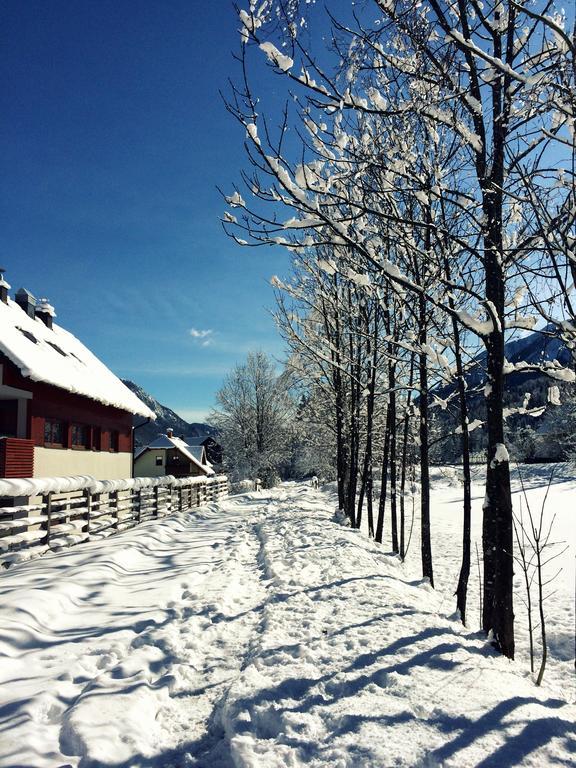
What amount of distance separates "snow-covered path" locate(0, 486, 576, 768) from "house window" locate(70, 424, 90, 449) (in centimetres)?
1038

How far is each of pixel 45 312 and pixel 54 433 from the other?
6.05m

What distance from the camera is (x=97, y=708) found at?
318 cm

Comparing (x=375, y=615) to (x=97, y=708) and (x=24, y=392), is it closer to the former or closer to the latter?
(x=97, y=708)

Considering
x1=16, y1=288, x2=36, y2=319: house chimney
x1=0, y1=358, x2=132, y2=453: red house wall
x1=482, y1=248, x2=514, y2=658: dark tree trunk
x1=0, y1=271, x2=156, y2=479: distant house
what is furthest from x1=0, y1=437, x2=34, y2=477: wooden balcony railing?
x1=482, y1=248, x2=514, y2=658: dark tree trunk

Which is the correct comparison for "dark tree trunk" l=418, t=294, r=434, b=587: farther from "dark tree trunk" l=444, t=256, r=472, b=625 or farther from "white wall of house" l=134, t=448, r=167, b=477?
"white wall of house" l=134, t=448, r=167, b=477

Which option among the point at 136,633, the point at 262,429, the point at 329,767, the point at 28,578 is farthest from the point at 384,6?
the point at 262,429

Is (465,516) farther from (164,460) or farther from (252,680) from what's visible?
(164,460)

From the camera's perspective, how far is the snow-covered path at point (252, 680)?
8.85 ft

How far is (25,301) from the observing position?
59.5ft

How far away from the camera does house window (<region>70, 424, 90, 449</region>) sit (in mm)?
16438

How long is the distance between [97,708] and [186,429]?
129221mm

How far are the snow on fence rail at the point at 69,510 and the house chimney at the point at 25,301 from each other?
7601mm

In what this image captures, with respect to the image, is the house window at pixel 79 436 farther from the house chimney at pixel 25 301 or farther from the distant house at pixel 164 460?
the distant house at pixel 164 460

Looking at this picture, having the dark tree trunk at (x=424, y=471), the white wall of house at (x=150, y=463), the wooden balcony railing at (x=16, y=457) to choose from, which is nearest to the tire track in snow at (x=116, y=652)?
the dark tree trunk at (x=424, y=471)
